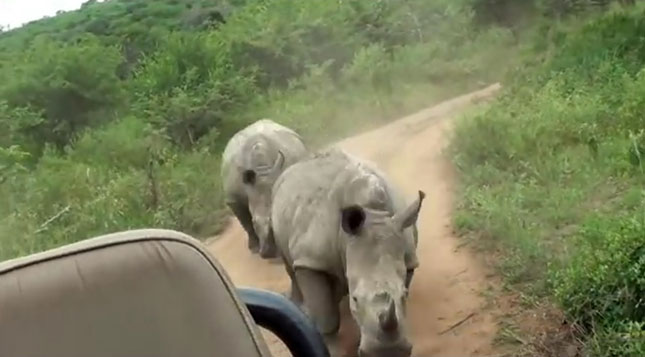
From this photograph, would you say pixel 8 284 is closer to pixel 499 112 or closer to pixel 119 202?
pixel 119 202

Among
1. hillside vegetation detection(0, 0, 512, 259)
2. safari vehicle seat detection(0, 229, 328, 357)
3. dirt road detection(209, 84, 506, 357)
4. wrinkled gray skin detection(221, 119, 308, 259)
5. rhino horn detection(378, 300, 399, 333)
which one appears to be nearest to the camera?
safari vehicle seat detection(0, 229, 328, 357)

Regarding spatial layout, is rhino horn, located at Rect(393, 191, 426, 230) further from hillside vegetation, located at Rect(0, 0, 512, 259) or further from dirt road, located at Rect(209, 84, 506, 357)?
hillside vegetation, located at Rect(0, 0, 512, 259)

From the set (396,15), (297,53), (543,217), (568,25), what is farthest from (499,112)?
(396,15)

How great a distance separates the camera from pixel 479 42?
9.07m

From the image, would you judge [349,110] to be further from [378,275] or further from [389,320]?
[389,320]

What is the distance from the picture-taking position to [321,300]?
3.67 meters

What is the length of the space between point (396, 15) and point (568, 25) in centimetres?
252

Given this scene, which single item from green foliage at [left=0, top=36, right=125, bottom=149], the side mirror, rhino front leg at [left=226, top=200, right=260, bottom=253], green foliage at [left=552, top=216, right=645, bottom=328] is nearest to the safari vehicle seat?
the side mirror

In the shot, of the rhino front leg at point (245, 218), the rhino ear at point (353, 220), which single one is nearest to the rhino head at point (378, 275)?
the rhino ear at point (353, 220)

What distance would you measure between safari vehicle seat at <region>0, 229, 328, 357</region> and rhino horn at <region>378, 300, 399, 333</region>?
5.90ft

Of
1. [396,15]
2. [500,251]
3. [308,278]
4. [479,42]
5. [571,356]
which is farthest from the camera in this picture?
[396,15]

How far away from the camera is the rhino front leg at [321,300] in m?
3.62

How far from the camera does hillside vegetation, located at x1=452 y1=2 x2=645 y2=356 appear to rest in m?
3.24

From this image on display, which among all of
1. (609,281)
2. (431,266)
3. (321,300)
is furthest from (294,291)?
(609,281)
